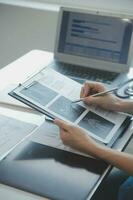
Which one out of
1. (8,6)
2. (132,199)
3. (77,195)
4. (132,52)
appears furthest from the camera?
(8,6)

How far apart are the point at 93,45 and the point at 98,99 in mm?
422

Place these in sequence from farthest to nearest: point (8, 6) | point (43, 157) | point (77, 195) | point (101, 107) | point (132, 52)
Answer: point (8, 6) → point (132, 52) → point (101, 107) → point (43, 157) → point (77, 195)

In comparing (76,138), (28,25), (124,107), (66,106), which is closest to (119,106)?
(124,107)

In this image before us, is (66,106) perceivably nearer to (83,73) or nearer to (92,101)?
(92,101)

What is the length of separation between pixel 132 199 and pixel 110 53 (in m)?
0.70

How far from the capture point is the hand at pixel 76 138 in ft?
3.48

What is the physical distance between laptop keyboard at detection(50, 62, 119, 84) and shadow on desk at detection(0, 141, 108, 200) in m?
0.53

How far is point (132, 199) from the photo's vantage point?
3.85ft

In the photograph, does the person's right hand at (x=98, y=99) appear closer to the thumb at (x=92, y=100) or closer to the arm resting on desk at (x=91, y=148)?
the thumb at (x=92, y=100)

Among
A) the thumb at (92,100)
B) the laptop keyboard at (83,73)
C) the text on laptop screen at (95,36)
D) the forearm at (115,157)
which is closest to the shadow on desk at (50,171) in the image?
the forearm at (115,157)

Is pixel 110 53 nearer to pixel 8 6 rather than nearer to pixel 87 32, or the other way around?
pixel 87 32

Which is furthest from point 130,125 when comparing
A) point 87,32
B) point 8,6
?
point 8,6

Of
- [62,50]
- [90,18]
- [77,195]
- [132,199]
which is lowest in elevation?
[132,199]

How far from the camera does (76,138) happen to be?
1.07 m
